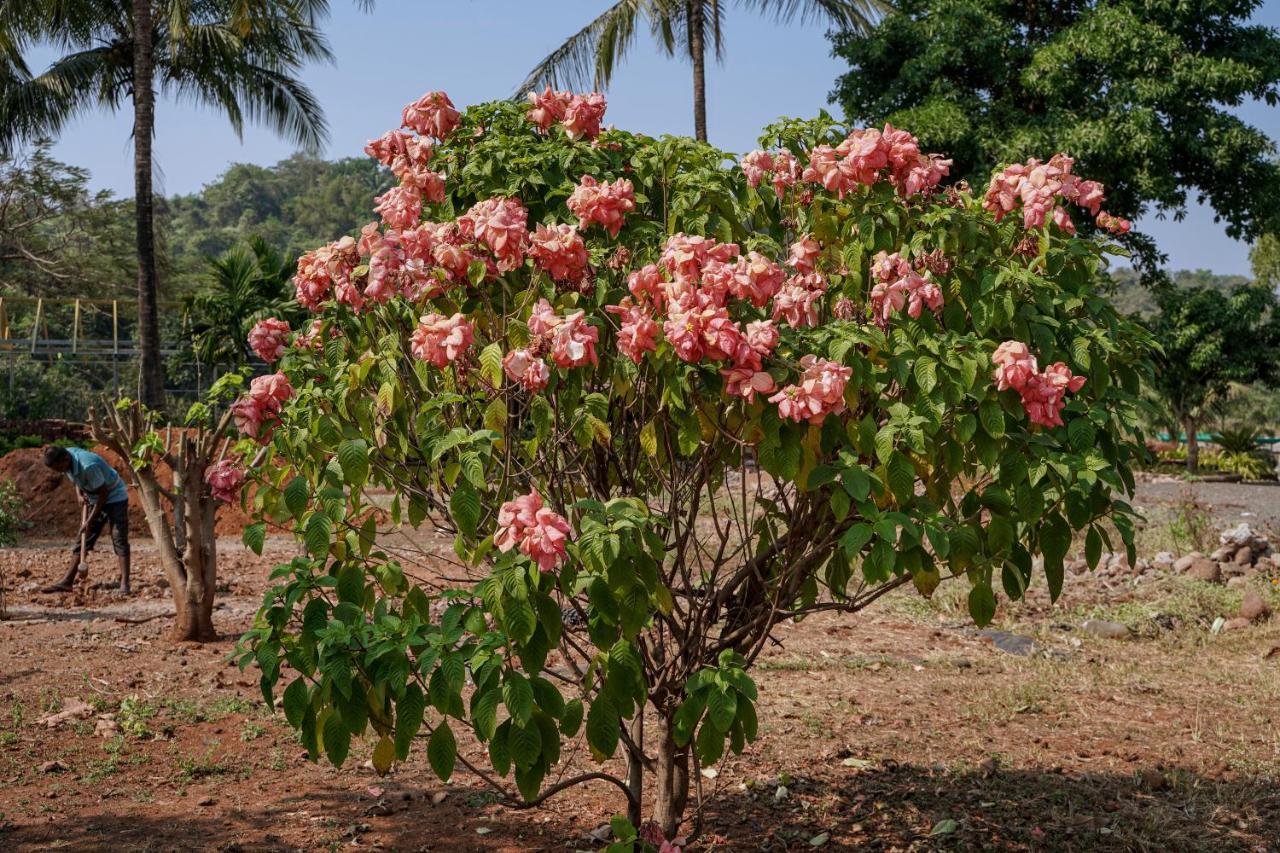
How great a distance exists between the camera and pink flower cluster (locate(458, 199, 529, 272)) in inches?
114

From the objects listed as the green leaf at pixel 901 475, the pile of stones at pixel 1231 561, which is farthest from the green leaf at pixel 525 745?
the pile of stones at pixel 1231 561

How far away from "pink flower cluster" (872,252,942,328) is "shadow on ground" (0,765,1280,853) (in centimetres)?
199

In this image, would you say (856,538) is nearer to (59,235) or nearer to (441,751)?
(441,751)

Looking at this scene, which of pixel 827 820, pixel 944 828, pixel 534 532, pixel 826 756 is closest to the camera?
pixel 534 532

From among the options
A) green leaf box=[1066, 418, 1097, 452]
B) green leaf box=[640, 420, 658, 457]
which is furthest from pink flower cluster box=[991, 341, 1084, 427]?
green leaf box=[640, 420, 658, 457]

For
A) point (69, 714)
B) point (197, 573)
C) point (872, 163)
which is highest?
point (872, 163)

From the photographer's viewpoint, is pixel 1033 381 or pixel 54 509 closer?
pixel 1033 381

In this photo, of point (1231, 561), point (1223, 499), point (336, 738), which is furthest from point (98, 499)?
point (1223, 499)

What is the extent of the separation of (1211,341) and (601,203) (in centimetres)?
Answer: 2061

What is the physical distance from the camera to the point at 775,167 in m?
3.47

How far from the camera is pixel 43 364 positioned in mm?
29453

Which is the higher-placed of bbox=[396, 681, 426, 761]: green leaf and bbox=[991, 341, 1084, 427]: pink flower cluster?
bbox=[991, 341, 1084, 427]: pink flower cluster

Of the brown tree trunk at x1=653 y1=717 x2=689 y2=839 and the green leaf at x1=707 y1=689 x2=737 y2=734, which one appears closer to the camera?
the green leaf at x1=707 y1=689 x2=737 y2=734

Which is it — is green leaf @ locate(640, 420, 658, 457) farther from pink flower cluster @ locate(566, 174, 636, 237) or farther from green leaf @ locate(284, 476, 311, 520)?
green leaf @ locate(284, 476, 311, 520)
